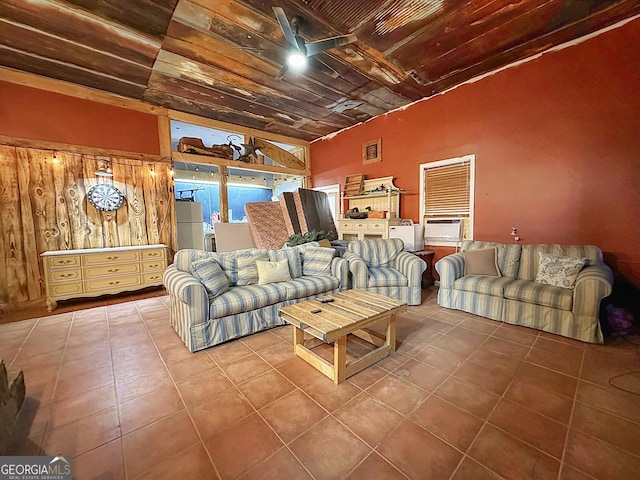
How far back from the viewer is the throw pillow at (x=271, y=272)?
2978 mm

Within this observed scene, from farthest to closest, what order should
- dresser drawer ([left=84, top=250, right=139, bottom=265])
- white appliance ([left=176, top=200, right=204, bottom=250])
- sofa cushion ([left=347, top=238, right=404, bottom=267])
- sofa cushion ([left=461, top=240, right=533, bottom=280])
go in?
1. white appliance ([left=176, top=200, right=204, bottom=250])
2. sofa cushion ([left=347, top=238, right=404, bottom=267])
3. dresser drawer ([left=84, top=250, right=139, bottom=265])
4. sofa cushion ([left=461, top=240, right=533, bottom=280])

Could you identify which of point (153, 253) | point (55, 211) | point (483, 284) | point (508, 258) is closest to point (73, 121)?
point (55, 211)

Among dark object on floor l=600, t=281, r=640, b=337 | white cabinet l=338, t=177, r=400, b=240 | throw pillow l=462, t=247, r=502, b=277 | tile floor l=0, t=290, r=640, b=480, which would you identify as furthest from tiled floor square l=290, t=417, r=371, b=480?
white cabinet l=338, t=177, r=400, b=240

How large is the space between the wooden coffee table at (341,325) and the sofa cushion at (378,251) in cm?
133

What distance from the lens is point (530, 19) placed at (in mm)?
2455

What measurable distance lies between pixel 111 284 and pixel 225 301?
98.0 inches

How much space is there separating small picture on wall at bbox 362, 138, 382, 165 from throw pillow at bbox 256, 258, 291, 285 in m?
3.06

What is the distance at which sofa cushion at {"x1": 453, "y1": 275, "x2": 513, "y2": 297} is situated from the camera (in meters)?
2.88

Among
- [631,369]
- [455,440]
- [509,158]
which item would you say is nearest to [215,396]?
[455,440]

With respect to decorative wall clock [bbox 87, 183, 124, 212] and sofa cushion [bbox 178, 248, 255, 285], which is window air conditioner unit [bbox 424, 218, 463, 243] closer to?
sofa cushion [bbox 178, 248, 255, 285]

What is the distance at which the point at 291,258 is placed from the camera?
3320mm

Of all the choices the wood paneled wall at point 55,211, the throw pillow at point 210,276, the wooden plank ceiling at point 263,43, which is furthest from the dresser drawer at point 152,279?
the wooden plank ceiling at point 263,43

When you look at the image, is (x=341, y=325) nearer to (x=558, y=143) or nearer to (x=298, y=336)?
(x=298, y=336)

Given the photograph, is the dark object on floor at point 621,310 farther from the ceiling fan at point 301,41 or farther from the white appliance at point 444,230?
the ceiling fan at point 301,41
